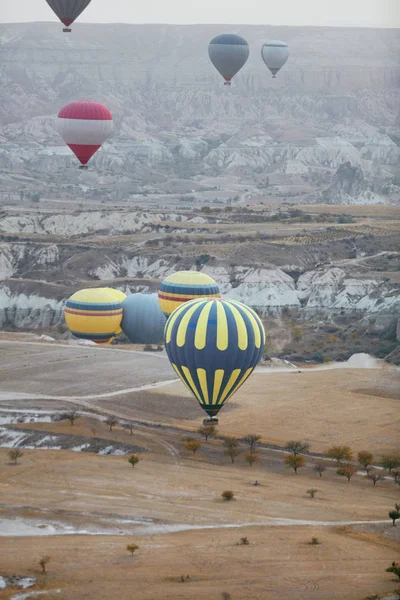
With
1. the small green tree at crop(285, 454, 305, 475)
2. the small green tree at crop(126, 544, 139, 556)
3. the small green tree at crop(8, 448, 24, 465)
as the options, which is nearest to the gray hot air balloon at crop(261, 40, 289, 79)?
the small green tree at crop(8, 448, 24, 465)

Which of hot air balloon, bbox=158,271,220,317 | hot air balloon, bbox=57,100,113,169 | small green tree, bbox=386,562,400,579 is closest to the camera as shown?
small green tree, bbox=386,562,400,579

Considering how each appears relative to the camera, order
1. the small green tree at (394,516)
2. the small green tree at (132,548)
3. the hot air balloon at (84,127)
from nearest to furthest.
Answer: the small green tree at (132,548)
the small green tree at (394,516)
the hot air balloon at (84,127)

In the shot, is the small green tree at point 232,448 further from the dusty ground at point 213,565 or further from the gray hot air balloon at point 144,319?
the gray hot air balloon at point 144,319

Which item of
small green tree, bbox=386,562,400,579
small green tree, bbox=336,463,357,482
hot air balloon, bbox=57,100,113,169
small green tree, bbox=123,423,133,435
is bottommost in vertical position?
small green tree, bbox=386,562,400,579

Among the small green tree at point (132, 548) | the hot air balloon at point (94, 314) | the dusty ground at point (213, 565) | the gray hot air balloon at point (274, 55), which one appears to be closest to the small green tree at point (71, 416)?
the dusty ground at point (213, 565)

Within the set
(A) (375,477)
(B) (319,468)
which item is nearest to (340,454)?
(B) (319,468)

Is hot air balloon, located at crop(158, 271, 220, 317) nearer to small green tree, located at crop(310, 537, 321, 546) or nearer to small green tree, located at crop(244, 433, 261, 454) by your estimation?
small green tree, located at crop(244, 433, 261, 454)

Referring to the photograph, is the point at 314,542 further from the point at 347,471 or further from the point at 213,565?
the point at 347,471
